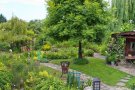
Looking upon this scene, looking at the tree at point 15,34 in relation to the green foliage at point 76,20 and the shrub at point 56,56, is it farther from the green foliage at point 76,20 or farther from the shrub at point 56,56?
the green foliage at point 76,20

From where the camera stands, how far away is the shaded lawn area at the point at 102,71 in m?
22.2

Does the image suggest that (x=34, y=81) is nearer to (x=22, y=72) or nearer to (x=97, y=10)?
(x=22, y=72)

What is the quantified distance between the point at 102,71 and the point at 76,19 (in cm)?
361

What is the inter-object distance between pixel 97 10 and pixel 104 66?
13.3ft

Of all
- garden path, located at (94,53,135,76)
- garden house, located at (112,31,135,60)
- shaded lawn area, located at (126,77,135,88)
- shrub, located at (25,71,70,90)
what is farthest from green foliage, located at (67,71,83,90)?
garden house, located at (112,31,135,60)

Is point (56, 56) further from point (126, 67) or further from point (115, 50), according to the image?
point (126, 67)

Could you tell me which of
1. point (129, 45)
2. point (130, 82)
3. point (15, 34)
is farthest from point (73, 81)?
point (15, 34)

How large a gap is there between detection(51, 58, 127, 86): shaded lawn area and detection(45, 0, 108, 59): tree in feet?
5.98

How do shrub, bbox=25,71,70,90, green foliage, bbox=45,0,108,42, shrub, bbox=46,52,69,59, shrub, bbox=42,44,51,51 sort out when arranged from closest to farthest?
shrub, bbox=25,71,70,90, green foliage, bbox=45,0,108,42, shrub, bbox=46,52,69,59, shrub, bbox=42,44,51,51

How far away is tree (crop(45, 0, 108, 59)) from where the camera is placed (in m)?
24.4

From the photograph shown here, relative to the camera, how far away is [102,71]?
2439 cm

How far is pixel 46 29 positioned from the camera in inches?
1003

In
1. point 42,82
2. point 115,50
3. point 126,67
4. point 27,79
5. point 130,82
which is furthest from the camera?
point 115,50

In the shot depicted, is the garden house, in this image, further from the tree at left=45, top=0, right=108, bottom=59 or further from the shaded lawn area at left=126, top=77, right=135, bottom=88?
the shaded lawn area at left=126, top=77, right=135, bottom=88
